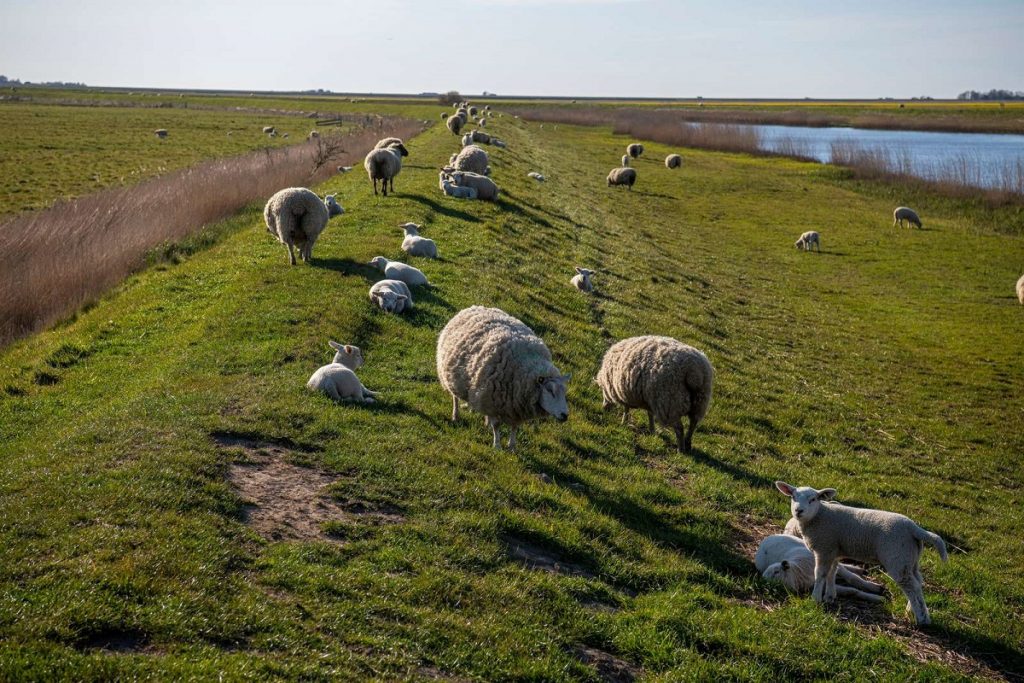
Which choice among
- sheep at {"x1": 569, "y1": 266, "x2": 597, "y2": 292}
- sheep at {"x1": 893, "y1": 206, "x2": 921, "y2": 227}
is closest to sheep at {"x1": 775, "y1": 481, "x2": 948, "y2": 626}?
sheep at {"x1": 569, "y1": 266, "x2": 597, "y2": 292}

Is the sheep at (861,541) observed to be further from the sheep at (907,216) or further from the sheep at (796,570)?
the sheep at (907,216)

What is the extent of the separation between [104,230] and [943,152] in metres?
65.0

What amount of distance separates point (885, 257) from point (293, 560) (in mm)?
28430

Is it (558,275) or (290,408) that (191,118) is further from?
(290,408)

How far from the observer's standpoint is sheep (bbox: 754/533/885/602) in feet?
25.1

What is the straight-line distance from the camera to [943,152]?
211 feet

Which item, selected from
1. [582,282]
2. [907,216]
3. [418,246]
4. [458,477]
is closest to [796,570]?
[458,477]

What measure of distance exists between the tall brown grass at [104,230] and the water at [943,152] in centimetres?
3332

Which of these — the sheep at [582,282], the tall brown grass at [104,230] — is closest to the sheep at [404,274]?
the sheep at [582,282]

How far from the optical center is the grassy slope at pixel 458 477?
5621 millimetres

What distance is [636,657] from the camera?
6.17 meters

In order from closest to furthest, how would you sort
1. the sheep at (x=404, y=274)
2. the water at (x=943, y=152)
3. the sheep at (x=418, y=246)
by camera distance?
1. the sheep at (x=404, y=274)
2. the sheep at (x=418, y=246)
3. the water at (x=943, y=152)

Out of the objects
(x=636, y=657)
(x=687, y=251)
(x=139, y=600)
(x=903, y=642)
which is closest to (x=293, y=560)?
(x=139, y=600)

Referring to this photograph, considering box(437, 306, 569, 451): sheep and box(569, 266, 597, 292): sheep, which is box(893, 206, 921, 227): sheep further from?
box(437, 306, 569, 451): sheep
